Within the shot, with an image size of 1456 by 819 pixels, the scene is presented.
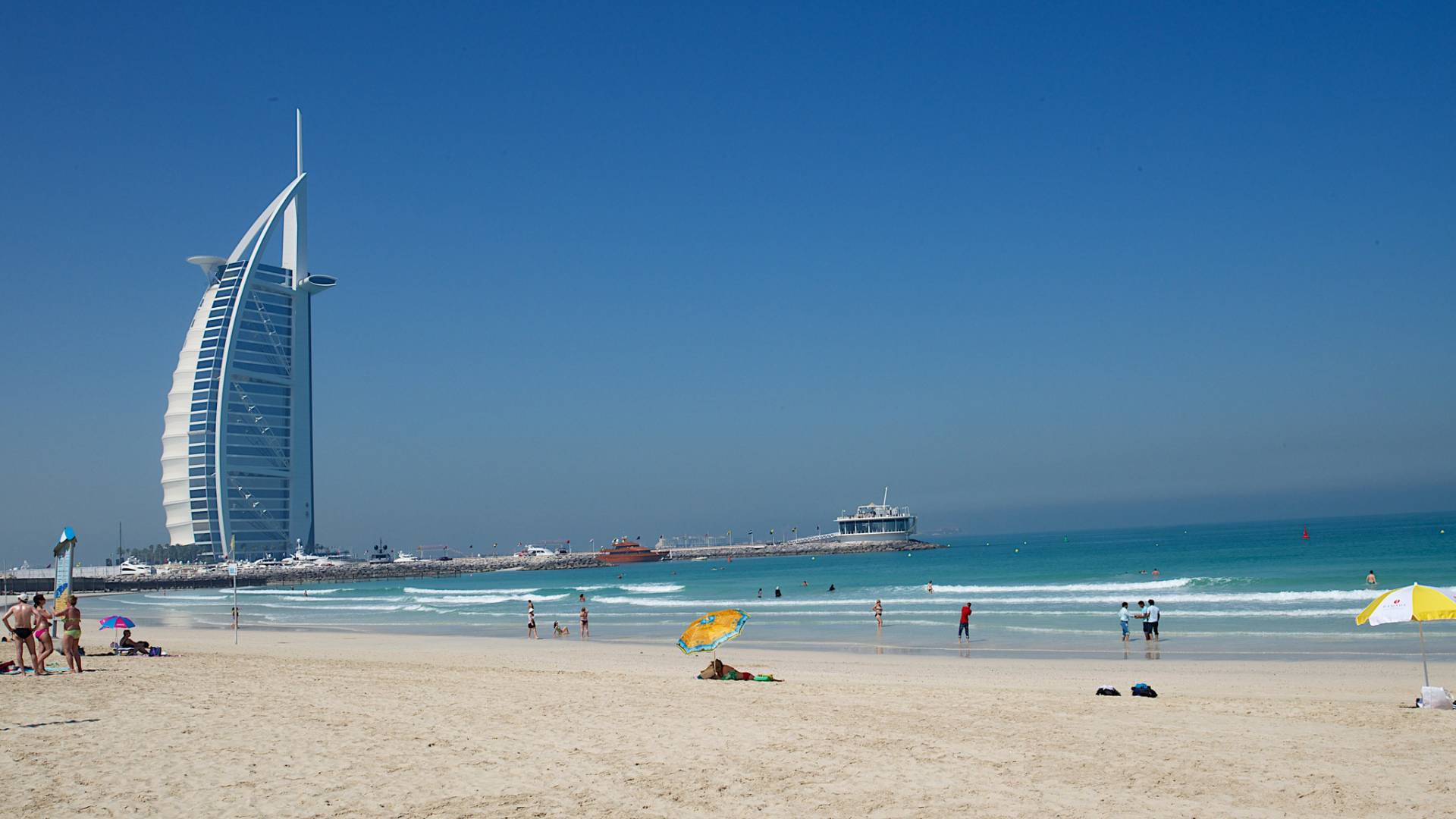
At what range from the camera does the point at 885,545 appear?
131500 mm

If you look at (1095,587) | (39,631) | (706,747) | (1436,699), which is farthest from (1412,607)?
(1095,587)

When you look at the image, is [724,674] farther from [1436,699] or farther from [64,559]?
[64,559]

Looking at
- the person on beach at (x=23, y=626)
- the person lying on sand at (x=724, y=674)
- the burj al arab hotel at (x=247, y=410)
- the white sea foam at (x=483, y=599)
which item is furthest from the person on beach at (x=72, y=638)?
the burj al arab hotel at (x=247, y=410)

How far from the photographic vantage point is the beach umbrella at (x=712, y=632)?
16.0m

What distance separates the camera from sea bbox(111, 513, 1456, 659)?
22531mm

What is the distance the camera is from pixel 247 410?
344 ft

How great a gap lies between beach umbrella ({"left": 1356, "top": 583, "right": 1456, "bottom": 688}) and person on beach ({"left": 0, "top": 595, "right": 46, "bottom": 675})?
1668cm

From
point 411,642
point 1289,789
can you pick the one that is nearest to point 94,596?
point 411,642

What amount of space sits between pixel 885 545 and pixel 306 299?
243ft

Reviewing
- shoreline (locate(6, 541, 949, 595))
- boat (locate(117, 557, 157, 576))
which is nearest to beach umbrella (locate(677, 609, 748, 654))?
shoreline (locate(6, 541, 949, 595))

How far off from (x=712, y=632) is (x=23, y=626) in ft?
31.7

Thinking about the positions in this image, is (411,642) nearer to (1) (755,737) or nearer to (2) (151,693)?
(2) (151,693)

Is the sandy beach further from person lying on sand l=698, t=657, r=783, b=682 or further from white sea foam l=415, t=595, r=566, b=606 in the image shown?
white sea foam l=415, t=595, r=566, b=606

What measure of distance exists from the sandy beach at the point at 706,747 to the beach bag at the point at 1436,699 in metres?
0.38
